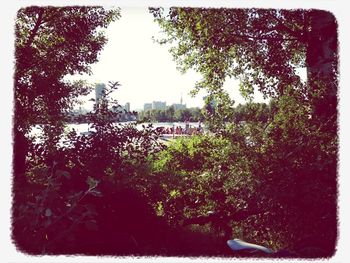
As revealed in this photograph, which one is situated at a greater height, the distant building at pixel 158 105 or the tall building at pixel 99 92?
the tall building at pixel 99 92

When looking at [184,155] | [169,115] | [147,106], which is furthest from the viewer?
[184,155]

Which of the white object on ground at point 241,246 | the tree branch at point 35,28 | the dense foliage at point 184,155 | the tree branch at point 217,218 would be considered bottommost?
the white object on ground at point 241,246

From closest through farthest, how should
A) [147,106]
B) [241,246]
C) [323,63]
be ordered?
[241,246] < [147,106] < [323,63]

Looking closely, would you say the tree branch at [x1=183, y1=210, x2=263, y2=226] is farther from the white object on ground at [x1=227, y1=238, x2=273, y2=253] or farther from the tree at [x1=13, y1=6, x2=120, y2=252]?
the tree at [x1=13, y1=6, x2=120, y2=252]

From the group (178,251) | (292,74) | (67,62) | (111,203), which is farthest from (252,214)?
(67,62)

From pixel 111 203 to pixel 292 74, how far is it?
3.18 metres

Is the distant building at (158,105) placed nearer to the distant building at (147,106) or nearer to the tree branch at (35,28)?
the distant building at (147,106)

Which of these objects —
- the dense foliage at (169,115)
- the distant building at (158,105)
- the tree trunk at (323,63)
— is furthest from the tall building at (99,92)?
the tree trunk at (323,63)

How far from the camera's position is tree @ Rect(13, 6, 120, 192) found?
4.58 m

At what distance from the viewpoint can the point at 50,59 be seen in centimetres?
501

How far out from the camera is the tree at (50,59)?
4578 mm

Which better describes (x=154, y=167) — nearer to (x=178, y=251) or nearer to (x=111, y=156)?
(x=111, y=156)

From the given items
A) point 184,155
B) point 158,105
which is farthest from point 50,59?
point 184,155

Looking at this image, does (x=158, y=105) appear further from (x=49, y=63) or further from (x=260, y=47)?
(x=260, y=47)
